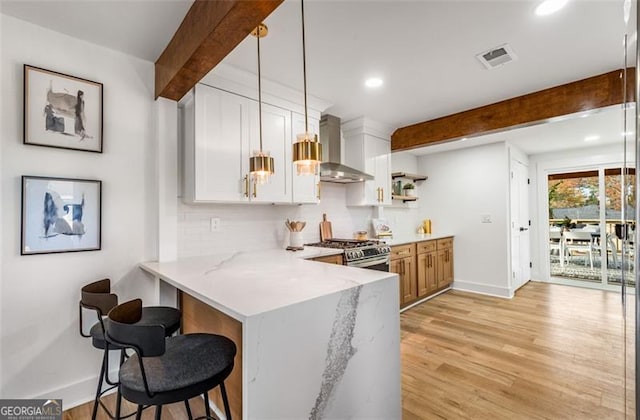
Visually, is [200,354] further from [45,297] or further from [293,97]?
[293,97]

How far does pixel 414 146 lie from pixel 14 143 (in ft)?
12.6

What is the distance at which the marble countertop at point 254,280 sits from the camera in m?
1.20

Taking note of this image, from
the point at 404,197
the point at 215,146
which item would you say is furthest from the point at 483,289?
the point at 215,146

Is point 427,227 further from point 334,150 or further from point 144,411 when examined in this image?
point 144,411

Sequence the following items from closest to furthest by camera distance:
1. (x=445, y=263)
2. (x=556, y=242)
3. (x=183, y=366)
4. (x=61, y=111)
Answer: (x=183, y=366)
(x=61, y=111)
(x=445, y=263)
(x=556, y=242)

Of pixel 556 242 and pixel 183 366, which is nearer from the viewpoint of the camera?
pixel 183 366

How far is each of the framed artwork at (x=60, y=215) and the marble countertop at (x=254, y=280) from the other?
0.43 m

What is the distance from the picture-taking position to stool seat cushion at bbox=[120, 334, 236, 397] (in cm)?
106

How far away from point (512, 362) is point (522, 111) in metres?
2.38

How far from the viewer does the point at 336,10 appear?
174 centimetres

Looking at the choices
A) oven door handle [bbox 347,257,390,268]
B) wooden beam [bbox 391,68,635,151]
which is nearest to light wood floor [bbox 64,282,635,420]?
oven door handle [bbox 347,257,390,268]

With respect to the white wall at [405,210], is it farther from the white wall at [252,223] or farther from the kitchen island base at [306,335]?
the kitchen island base at [306,335]

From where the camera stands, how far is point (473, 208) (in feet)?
15.6

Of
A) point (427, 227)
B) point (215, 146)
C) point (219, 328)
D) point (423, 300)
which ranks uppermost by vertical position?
point (215, 146)
